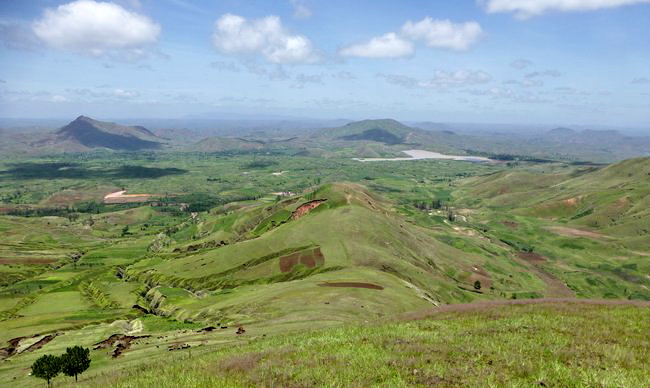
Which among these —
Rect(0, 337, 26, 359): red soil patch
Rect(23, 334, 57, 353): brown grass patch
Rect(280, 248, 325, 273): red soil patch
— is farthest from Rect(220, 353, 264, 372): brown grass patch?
Rect(280, 248, 325, 273): red soil patch

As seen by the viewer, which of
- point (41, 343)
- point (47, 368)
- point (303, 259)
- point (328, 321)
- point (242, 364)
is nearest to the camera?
point (242, 364)

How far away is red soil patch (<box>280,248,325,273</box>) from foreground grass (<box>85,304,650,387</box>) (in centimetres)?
11670

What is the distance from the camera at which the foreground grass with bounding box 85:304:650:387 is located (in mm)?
17250

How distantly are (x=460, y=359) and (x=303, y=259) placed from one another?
132 m

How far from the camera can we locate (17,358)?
70.2m

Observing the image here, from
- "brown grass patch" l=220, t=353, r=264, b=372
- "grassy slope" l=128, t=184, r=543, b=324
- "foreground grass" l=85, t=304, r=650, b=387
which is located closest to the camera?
"foreground grass" l=85, t=304, r=650, b=387

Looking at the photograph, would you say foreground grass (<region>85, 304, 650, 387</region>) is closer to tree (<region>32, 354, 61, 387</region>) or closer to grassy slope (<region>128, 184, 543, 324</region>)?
tree (<region>32, 354, 61, 387</region>)

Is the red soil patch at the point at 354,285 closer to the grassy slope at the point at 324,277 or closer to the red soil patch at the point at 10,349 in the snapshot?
the grassy slope at the point at 324,277

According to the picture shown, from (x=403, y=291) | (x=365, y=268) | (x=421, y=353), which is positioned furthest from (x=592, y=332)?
(x=365, y=268)

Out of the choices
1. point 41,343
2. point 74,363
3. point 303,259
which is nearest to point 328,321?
point 74,363

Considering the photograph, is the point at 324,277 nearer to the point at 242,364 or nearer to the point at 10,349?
the point at 10,349

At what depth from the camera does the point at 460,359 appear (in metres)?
20.0

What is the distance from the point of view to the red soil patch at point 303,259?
476 feet

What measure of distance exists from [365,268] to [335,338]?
4077 inches
